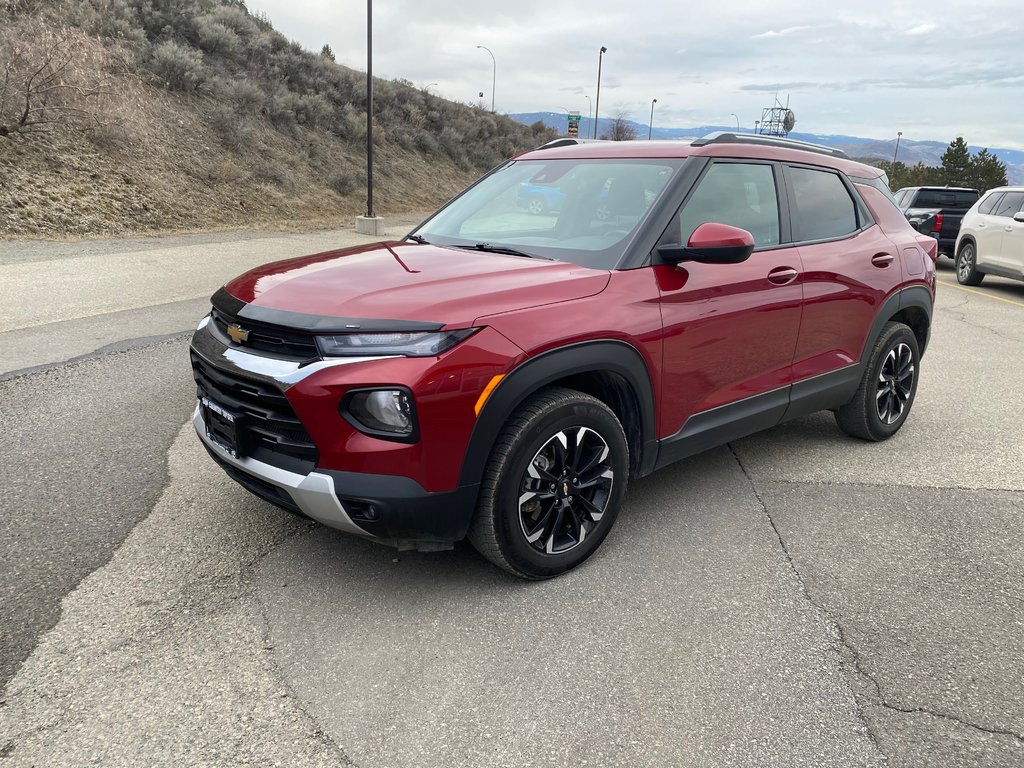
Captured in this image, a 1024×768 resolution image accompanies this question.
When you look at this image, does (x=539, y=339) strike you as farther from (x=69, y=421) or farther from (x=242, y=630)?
(x=69, y=421)

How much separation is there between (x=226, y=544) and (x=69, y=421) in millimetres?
2211

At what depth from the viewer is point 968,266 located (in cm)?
1367

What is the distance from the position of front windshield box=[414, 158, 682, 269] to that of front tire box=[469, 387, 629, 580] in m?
0.71

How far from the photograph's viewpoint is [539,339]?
9.36 feet

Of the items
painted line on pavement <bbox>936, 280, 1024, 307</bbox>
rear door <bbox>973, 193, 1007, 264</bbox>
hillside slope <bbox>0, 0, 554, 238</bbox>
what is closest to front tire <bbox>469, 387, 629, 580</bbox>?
painted line on pavement <bbox>936, 280, 1024, 307</bbox>

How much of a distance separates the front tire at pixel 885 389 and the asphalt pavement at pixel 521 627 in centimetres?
41

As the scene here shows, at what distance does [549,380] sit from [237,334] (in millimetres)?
1230

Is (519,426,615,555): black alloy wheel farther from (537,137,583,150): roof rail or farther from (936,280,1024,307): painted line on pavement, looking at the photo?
(936,280,1024,307): painted line on pavement

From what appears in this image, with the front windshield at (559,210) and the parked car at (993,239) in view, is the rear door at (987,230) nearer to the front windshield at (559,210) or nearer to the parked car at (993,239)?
the parked car at (993,239)

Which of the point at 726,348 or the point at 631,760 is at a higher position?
the point at 726,348

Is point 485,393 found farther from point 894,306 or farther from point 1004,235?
point 1004,235

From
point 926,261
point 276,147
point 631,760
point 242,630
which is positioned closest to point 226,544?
point 242,630

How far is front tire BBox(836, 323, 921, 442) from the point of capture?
4711 mm

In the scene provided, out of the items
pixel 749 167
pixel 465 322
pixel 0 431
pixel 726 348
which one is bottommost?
pixel 0 431
